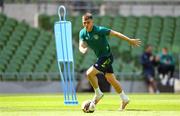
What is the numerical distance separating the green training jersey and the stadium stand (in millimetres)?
15978

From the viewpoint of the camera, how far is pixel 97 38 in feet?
63.3

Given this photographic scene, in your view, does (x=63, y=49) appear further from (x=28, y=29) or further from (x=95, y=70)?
(x=28, y=29)

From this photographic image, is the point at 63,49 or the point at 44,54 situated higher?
the point at 63,49

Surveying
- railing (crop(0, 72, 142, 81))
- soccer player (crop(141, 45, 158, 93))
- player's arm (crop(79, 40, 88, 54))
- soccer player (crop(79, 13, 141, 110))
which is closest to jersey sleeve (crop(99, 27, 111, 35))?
soccer player (crop(79, 13, 141, 110))

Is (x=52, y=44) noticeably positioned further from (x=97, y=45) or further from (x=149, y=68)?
(x=97, y=45)

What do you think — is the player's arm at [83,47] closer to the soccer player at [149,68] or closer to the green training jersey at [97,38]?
the green training jersey at [97,38]

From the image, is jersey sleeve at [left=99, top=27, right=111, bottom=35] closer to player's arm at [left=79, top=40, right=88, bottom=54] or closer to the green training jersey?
the green training jersey

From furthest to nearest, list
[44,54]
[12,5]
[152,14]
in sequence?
[152,14] → [12,5] → [44,54]

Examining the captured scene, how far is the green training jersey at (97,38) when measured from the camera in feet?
63.0

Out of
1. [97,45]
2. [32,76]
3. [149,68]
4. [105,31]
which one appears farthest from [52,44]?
[105,31]

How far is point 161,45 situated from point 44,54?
6.67m

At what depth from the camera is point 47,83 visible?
35.5 m
